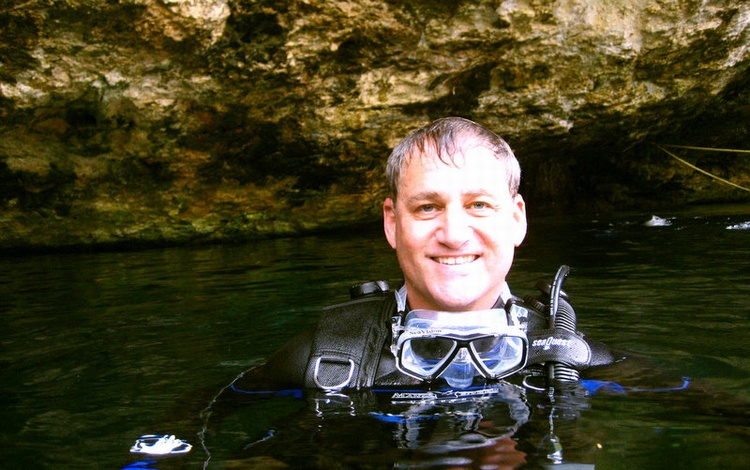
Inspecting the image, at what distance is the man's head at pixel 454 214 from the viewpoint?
2268 mm

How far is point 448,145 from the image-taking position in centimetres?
231

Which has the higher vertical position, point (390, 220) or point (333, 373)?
point (390, 220)

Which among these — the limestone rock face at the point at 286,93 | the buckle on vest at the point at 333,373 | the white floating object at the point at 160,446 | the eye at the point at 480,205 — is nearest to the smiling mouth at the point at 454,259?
the eye at the point at 480,205

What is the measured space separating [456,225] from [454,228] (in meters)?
0.01

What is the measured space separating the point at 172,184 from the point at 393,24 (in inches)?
131

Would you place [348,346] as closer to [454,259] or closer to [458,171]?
[454,259]

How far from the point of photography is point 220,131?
7.93 m

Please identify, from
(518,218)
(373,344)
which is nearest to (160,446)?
(373,344)

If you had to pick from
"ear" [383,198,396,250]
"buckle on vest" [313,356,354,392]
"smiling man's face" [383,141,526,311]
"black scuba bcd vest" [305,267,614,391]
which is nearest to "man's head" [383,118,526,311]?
"smiling man's face" [383,141,526,311]

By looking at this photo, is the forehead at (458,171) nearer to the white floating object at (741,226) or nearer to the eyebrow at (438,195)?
the eyebrow at (438,195)

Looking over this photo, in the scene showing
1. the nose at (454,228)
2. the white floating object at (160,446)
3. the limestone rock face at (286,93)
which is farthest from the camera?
the limestone rock face at (286,93)

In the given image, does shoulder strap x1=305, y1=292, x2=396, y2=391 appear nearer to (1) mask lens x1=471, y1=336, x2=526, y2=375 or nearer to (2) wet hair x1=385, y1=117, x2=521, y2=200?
(1) mask lens x1=471, y1=336, x2=526, y2=375

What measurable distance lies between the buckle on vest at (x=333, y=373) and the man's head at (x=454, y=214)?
0.35m

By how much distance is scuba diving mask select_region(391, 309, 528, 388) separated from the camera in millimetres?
2316
